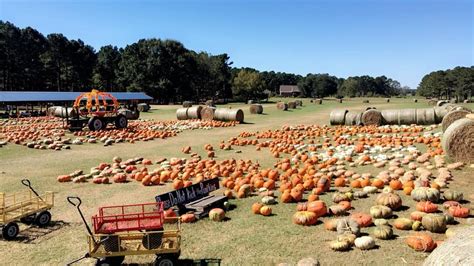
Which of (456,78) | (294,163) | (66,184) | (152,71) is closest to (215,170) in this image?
(294,163)

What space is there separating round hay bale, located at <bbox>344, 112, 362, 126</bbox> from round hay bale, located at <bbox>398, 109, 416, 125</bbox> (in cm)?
294

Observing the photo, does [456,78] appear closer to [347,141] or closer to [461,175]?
[347,141]

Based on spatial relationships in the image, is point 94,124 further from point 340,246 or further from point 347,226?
point 340,246

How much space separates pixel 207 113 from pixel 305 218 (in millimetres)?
31547

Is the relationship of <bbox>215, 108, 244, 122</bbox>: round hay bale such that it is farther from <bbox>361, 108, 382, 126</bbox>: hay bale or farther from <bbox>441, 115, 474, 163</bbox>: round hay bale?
<bbox>441, 115, 474, 163</bbox>: round hay bale

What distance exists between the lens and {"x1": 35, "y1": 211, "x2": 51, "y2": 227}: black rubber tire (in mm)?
9484

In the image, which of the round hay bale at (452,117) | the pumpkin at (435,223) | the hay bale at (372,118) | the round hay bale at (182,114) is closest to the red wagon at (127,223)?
the pumpkin at (435,223)

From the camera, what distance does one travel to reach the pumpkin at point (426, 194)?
9.89 m

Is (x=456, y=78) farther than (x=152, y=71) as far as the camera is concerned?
Yes

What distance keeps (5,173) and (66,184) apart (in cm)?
402

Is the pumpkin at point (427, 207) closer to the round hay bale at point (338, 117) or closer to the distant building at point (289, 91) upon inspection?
the round hay bale at point (338, 117)

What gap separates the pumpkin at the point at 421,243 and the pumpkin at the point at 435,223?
31.0 inches

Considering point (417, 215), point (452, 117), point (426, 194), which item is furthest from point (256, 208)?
point (452, 117)

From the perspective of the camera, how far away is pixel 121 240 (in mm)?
7055
